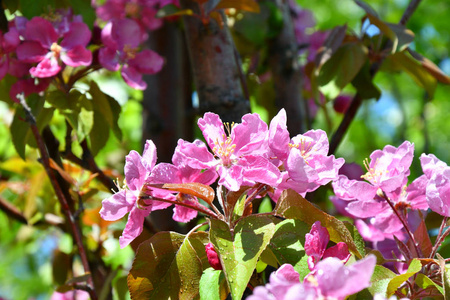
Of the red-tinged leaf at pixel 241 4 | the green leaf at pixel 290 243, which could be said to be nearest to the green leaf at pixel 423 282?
the green leaf at pixel 290 243

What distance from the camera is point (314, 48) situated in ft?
6.94

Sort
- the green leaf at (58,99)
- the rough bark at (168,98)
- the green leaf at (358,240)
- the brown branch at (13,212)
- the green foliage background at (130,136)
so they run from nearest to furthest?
the green leaf at (358,240) → the green leaf at (58,99) → the brown branch at (13,212) → the green foliage background at (130,136) → the rough bark at (168,98)

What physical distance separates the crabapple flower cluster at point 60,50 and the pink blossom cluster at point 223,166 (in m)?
0.51

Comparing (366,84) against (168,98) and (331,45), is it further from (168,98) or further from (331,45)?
(168,98)

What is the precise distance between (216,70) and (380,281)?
72cm

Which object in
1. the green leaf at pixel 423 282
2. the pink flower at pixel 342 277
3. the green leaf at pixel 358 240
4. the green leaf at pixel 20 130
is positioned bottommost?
the green leaf at pixel 20 130

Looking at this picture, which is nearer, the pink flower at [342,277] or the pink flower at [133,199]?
the pink flower at [342,277]

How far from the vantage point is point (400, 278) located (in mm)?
707

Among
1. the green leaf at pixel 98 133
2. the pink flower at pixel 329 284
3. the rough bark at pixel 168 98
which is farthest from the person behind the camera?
the rough bark at pixel 168 98

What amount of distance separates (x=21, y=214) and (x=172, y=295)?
40.5 inches

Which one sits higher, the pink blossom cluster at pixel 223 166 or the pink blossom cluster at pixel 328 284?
the pink blossom cluster at pixel 328 284

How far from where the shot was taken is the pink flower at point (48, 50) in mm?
1217

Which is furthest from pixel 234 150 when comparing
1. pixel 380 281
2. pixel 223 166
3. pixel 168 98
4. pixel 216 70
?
pixel 168 98

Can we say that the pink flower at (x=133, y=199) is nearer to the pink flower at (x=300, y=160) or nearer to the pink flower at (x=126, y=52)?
the pink flower at (x=300, y=160)
